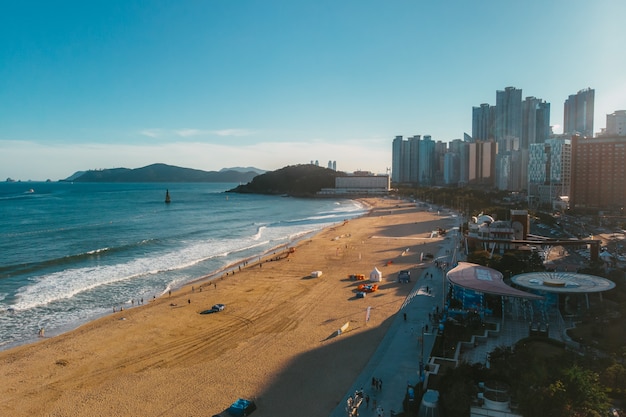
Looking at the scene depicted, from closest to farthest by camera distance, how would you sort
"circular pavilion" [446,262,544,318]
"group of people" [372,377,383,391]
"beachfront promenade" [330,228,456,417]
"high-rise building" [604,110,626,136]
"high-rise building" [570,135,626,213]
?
"beachfront promenade" [330,228,456,417] → "group of people" [372,377,383,391] → "circular pavilion" [446,262,544,318] → "high-rise building" [570,135,626,213] → "high-rise building" [604,110,626,136]

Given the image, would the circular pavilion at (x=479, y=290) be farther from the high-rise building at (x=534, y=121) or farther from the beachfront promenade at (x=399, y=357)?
the high-rise building at (x=534, y=121)

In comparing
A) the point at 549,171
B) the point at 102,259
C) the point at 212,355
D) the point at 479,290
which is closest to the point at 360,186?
the point at 549,171

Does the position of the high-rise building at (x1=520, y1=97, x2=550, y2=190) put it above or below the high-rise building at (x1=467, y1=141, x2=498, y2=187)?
above

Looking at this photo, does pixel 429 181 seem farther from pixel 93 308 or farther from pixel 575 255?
pixel 93 308

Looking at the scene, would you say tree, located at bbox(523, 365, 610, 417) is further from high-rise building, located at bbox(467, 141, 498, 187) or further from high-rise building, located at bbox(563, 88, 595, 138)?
high-rise building, located at bbox(563, 88, 595, 138)

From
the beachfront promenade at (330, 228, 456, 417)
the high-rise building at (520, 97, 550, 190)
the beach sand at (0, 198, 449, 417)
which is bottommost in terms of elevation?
the beach sand at (0, 198, 449, 417)

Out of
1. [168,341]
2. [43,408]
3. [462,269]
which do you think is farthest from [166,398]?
[462,269]

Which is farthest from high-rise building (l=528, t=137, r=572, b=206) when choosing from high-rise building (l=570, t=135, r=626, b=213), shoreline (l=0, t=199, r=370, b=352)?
shoreline (l=0, t=199, r=370, b=352)

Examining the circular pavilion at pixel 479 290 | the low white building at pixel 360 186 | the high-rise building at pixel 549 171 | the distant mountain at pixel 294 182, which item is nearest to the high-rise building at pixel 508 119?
the low white building at pixel 360 186
